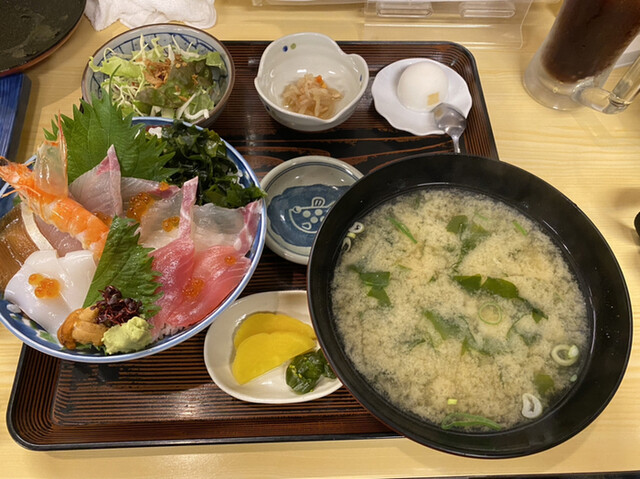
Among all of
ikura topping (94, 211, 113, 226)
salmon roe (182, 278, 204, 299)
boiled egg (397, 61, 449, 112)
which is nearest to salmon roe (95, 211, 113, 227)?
ikura topping (94, 211, 113, 226)

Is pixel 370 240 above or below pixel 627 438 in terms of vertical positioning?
above

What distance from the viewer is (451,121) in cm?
182

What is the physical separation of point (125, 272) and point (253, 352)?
1.40ft

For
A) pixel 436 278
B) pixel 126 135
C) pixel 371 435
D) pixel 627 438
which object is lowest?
pixel 627 438

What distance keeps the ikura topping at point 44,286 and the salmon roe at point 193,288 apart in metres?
0.35

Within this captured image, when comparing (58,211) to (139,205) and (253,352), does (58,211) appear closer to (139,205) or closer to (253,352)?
(139,205)

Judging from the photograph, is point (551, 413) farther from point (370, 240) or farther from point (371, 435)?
point (370, 240)

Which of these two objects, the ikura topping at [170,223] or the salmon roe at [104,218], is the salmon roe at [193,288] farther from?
the salmon roe at [104,218]

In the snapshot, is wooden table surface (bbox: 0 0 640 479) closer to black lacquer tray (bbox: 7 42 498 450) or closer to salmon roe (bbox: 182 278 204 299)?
black lacquer tray (bbox: 7 42 498 450)

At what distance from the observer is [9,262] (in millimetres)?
1363

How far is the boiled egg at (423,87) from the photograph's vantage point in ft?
6.06

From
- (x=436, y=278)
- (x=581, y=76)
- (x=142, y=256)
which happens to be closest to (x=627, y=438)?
(x=436, y=278)

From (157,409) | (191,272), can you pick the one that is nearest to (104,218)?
(191,272)

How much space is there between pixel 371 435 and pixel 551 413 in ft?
1.56
